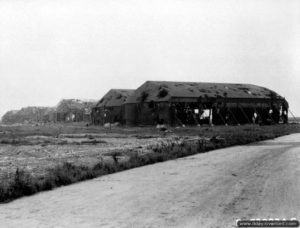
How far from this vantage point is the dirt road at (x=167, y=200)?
7062mm

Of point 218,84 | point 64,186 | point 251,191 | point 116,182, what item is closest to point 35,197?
point 64,186

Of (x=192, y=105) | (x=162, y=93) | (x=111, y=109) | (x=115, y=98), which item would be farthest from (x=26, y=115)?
(x=192, y=105)

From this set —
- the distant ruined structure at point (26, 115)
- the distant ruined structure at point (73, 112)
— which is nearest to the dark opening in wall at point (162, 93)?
the distant ruined structure at point (73, 112)

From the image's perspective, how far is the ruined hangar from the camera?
2048 inches

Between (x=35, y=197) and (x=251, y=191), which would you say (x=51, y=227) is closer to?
(x=35, y=197)

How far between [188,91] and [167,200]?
1815 inches

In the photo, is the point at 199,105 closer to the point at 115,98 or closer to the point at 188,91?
the point at 188,91

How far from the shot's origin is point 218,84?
6122 cm

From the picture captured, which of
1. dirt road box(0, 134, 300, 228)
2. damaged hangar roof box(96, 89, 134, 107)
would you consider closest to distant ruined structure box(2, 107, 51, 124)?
damaged hangar roof box(96, 89, 134, 107)

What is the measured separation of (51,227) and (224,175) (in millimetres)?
6542

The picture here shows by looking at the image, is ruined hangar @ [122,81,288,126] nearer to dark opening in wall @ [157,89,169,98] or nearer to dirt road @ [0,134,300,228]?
dark opening in wall @ [157,89,169,98]

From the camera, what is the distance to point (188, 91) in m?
54.2

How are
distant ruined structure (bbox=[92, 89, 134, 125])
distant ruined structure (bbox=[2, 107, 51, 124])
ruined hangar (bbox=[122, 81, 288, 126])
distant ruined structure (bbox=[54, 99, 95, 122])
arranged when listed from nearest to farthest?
ruined hangar (bbox=[122, 81, 288, 126]) < distant ruined structure (bbox=[92, 89, 134, 125]) < distant ruined structure (bbox=[54, 99, 95, 122]) < distant ruined structure (bbox=[2, 107, 51, 124])

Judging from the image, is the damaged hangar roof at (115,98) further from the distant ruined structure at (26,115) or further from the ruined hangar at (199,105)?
the distant ruined structure at (26,115)
